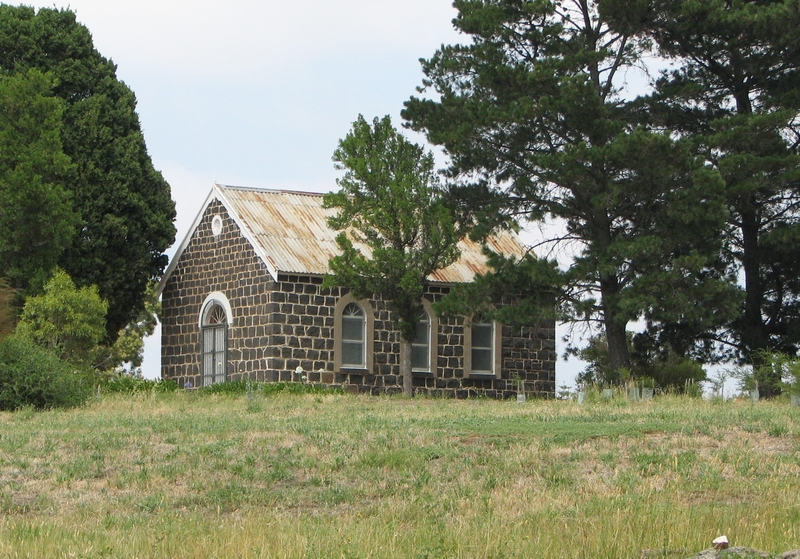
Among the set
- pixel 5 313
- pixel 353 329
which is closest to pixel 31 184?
pixel 5 313

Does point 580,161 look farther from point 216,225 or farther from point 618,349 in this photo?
point 216,225

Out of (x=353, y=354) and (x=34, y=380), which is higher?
(x=353, y=354)

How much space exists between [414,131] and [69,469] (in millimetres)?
17614

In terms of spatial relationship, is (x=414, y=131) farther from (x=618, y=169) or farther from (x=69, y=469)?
(x=69, y=469)

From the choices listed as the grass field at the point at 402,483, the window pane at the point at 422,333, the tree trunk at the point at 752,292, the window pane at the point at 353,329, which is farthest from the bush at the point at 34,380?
the tree trunk at the point at 752,292

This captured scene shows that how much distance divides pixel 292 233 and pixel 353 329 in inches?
117

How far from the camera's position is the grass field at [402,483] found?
10.6 meters

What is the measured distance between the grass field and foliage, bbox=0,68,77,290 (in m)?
11.1

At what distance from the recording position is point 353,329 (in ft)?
104

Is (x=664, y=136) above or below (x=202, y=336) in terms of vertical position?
above

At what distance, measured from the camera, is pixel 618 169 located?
28.0 m

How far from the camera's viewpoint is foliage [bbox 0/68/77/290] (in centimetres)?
3091

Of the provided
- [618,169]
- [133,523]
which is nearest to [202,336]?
[618,169]

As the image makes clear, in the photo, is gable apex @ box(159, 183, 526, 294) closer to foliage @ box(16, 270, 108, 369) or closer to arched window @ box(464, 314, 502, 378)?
arched window @ box(464, 314, 502, 378)
